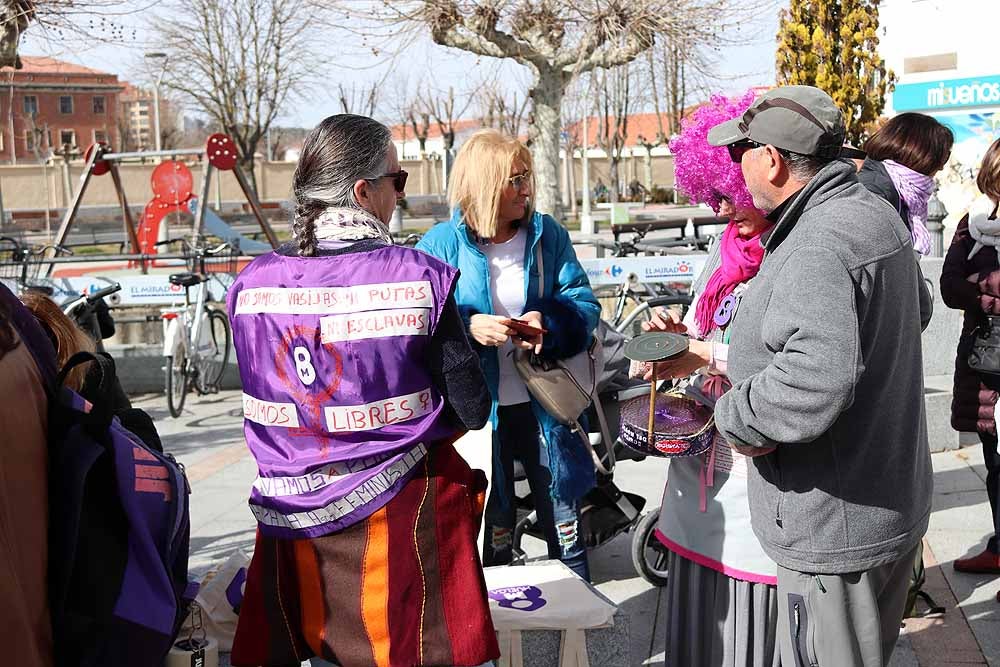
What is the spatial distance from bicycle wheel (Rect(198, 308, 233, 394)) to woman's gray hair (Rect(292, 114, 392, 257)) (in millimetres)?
6528

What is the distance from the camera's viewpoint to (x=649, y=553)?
4.59m

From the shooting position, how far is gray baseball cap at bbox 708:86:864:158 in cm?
246

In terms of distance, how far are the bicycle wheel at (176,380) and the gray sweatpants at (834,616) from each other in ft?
21.2

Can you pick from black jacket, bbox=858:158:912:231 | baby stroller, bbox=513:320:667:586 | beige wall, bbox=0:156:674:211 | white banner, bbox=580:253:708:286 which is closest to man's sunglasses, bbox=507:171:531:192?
baby stroller, bbox=513:320:667:586

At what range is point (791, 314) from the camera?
2326 mm

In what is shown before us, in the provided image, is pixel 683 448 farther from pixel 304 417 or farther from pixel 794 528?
pixel 304 417

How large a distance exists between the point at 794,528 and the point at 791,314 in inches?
20.1

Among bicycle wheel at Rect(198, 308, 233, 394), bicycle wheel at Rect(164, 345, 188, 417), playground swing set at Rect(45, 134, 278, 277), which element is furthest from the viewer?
playground swing set at Rect(45, 134, 278, 277)

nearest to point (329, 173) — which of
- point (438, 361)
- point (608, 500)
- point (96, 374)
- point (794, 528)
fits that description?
point (438, 361)

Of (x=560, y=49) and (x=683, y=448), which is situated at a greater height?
(x=560, y=49)

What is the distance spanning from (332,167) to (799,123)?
3.56 ft

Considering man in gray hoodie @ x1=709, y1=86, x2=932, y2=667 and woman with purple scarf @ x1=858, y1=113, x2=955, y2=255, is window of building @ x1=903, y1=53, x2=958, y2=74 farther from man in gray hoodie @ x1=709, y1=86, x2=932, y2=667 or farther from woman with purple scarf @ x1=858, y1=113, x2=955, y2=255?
man in gray hoodie @ x1=709, y1=86, x2=932, y2=667

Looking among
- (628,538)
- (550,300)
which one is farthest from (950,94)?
(550,300)

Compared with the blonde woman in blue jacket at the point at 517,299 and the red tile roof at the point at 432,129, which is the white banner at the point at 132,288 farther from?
the red tile roof at the point at 432,129
